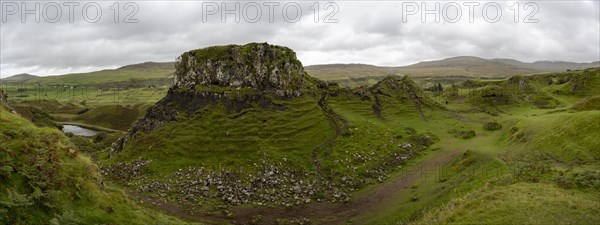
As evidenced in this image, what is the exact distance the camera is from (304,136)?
77875 mm

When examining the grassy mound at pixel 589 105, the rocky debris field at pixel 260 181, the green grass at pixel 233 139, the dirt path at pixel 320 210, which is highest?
the grassy mound at pixel 589 105

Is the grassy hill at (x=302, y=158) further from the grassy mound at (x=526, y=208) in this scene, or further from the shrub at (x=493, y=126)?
the shrub at (x=493, y=126)

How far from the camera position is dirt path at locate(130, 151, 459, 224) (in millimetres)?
51188

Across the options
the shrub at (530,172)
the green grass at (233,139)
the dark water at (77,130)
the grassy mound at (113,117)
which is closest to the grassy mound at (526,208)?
the shrub at (530,172)

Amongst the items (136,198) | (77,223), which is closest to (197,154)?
(136,198)

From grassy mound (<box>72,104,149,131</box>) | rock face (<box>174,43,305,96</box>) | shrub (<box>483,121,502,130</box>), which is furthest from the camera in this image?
grassy mound (<box>72,104,149,131</box>)

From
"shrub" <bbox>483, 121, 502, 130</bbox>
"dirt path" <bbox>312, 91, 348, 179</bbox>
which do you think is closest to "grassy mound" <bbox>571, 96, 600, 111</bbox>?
"shrub" <bbox>483, 121, 502, 130</bbox>

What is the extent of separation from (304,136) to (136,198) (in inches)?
1349

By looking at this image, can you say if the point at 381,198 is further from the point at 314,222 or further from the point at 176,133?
the point at 176,133

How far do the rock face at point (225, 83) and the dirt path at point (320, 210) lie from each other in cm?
2933

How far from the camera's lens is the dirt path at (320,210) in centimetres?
5119

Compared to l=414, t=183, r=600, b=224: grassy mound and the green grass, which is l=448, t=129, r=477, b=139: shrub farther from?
l=414, t=183, r=600, b=224: grassy mound

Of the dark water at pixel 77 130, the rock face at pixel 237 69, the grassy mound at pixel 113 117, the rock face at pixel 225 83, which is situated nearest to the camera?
the rock face at pixel 225 83

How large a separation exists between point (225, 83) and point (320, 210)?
144 feet
